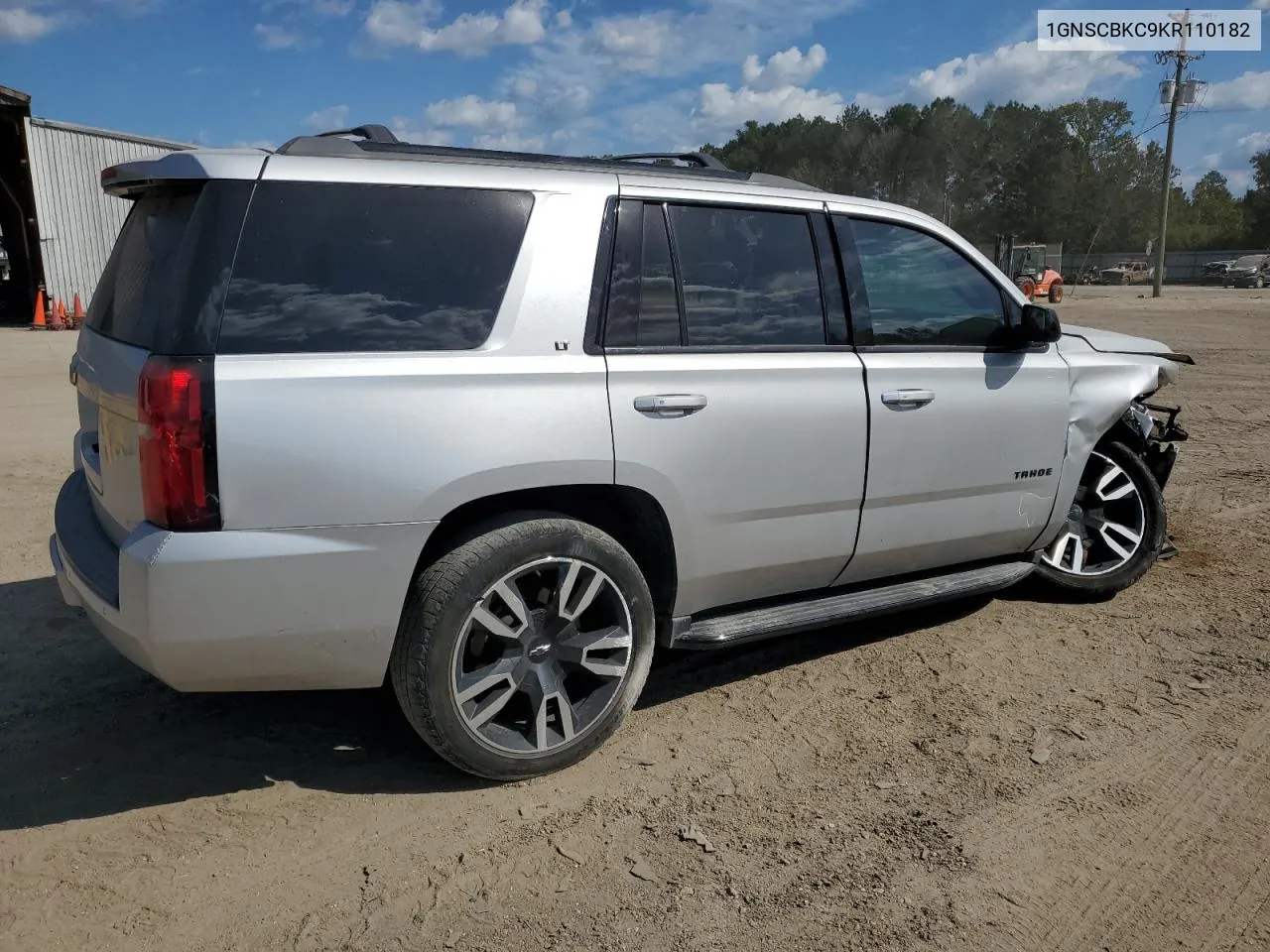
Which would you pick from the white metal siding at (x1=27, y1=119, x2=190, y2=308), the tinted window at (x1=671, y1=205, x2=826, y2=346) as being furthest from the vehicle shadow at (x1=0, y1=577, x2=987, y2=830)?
the white metal siding at (x1=27, y1=119, x2=190, y2=308)

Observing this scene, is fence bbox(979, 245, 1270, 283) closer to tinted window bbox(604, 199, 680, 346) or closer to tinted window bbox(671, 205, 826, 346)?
tinted window bbox(671, 205, 826, 346)

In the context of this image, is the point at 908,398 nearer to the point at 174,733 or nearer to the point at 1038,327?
the point at 1038,327

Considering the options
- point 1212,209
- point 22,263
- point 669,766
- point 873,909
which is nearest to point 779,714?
point 669,766

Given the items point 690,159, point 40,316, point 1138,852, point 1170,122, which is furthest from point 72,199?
point 1170,122

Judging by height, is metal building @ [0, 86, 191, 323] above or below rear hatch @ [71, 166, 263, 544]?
above

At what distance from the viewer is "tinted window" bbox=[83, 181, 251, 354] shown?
273cm

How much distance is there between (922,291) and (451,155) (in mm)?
1973

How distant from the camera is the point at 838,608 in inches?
152

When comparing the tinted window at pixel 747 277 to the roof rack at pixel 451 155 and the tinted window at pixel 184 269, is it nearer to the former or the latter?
the roof rack at pixel 451 155

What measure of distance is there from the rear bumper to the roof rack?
117 centimetres

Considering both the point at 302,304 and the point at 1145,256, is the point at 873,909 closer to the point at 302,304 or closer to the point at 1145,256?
the point at 302,304

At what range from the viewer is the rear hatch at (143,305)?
2.75 metres

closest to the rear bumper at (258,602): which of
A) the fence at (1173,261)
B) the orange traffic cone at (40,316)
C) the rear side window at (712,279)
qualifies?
the rear side window at (712,279)

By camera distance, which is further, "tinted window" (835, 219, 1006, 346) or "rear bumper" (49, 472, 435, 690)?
"tinted window" (835, 219, 1006, 346)
